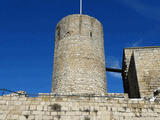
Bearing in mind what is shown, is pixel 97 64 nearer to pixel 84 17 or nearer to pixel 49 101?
pixel 84 17

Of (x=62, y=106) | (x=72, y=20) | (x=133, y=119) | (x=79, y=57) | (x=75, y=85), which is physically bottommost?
(x=133, y=119)

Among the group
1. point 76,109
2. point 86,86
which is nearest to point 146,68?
point 86,86

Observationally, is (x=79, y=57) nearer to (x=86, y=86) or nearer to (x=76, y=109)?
(x=86, y=86)

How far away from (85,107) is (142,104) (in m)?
2.10

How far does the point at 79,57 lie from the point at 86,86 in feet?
6.07

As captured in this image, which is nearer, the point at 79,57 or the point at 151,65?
the point at 151,65

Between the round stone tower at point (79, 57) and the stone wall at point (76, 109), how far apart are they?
3325 millimetres

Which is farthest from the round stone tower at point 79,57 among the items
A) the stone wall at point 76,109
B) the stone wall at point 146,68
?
the stone wall at point 76,109

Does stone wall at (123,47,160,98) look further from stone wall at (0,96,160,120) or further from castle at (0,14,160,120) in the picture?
stone wall at (0,96,160,120)

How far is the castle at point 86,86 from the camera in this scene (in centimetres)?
722

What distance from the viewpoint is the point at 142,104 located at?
749cm

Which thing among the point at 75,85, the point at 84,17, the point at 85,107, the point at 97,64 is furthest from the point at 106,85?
the point at 85,107

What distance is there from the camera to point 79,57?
12.2 metres

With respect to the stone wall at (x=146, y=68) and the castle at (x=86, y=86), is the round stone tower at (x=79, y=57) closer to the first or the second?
the castle at (x=86, y=86)
